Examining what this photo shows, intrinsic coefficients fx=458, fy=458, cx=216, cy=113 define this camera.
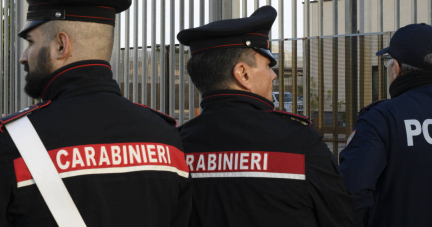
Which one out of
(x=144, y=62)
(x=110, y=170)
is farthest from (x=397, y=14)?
(x=110, y=170)

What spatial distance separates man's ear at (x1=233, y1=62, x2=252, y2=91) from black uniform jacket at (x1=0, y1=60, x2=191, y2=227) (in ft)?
1.16

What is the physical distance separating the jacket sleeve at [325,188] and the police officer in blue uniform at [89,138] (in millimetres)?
409

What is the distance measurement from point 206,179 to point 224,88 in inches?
13.4

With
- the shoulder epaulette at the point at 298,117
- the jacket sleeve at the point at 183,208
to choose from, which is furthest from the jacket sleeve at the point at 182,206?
the shoulder epaulette at the point at 298,117

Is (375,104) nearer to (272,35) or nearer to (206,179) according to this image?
(206,179)

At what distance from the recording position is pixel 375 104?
2057mm

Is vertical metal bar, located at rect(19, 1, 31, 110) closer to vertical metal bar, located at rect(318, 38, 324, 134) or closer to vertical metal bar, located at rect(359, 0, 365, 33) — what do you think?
vertical metal bar, located at rect(318, 38, 324, 134)

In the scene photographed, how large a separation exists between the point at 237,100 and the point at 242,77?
0.09 meters

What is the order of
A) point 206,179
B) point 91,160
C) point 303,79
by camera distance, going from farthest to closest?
1. point 303,79
2. point 206,179
3. point 91,160

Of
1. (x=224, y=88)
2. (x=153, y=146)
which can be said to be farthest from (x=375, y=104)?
(x=153, y=146)

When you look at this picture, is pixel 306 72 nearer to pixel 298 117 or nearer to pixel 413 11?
pixel 413 11

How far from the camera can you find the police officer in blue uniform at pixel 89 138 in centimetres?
112

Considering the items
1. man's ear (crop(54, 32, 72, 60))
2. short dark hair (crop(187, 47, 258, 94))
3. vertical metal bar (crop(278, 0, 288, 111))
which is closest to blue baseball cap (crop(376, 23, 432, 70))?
short dark hair (crop(187, 47, 258, 94))

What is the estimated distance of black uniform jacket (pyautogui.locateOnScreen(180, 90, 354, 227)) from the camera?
4.83 feet
